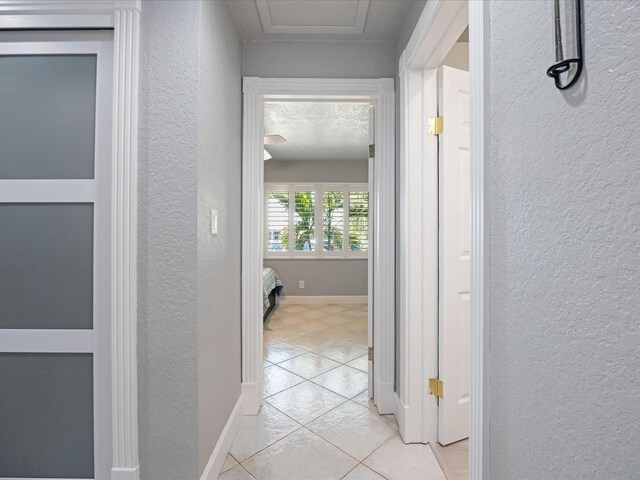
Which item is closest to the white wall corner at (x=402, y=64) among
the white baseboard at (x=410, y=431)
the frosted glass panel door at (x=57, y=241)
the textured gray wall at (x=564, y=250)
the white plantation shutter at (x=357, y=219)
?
the textured gray wall at (x=564, y=250)

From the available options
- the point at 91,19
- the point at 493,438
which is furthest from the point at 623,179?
the point at 91,19

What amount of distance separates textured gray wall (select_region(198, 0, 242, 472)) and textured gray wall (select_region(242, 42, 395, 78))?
0.40ft

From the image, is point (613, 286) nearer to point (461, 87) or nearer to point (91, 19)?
point (461, 87)

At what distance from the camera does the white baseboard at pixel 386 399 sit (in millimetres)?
2260

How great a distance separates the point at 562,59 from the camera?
2.24 ft

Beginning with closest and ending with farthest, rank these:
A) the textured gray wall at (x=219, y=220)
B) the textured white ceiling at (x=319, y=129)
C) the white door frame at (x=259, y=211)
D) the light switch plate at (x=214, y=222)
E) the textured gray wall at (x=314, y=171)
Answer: the textured gray wall at (x=219, y=220) < the light switch plate at (x=214, y=222) < the white door frame at (x=259, y=211) < the textured white ceiling at (x=319, y=129) < the textured gray wall at (x=314, y=171)

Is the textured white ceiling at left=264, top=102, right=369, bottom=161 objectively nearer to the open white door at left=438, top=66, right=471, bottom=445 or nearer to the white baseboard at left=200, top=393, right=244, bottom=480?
the open white door at left=438, top=66, right=471, bottom=445

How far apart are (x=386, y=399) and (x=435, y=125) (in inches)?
68.5

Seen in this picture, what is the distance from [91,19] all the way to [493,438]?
2.14m

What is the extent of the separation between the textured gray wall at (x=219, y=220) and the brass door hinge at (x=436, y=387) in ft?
3.77

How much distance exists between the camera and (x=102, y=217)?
4.82ft

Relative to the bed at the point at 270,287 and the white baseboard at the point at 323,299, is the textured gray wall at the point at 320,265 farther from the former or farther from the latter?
the bed at the point at 270,287

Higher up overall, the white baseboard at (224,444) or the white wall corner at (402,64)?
the white wall corner at (402,64)

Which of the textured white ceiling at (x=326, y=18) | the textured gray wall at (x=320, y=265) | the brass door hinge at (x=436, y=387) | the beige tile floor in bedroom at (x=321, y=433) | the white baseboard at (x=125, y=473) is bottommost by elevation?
the beige tile floor in bedroom at (x=321, y=433)
